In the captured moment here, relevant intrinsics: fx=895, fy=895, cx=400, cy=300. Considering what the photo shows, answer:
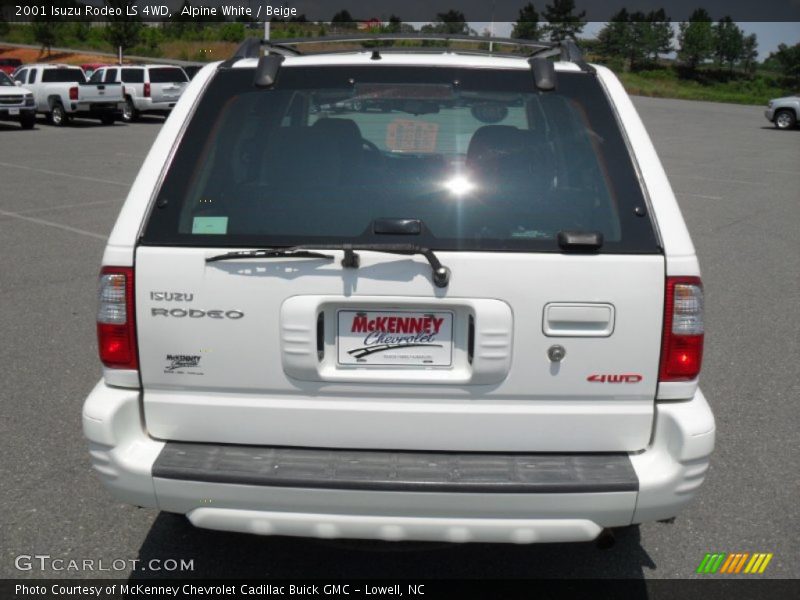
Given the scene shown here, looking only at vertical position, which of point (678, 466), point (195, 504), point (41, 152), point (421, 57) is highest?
point (421, 57)

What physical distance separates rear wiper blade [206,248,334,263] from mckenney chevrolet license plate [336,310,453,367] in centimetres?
21

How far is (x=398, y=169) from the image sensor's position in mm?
3115

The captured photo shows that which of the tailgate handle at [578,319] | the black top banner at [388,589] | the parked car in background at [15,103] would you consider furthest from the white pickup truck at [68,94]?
the tailgate handle at [578,319]

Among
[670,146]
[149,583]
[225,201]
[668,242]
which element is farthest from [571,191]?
[670,146]

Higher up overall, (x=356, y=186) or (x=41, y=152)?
(x=356, y=186)

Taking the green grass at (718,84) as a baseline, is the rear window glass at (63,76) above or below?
above

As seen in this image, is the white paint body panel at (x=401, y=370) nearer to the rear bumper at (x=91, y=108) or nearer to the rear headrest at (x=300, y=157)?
the rear headrest at (x=300, y=157)

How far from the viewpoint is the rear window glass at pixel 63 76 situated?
90.5 feet

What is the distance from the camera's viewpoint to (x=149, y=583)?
338cm

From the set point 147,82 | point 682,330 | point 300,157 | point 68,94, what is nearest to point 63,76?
point 68,94

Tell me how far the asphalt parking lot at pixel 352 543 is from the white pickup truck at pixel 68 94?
649 inches

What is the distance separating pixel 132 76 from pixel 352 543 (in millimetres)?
28080

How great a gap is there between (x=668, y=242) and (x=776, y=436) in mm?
2480

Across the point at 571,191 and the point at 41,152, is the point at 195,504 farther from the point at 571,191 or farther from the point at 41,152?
the point at 41,152
